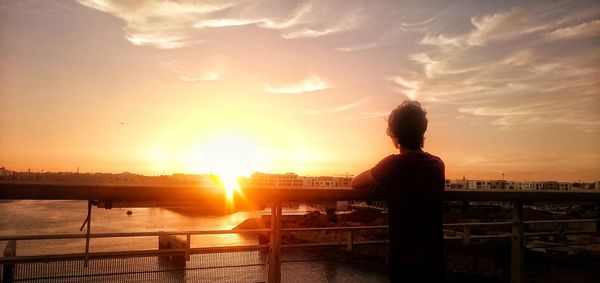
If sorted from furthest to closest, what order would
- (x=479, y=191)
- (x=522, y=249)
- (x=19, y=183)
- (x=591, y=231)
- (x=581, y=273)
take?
(x=581, y=273) → (x=591, y=231) → (x=522, y=249) → (x=479, y=191) → (x=19, y=183)

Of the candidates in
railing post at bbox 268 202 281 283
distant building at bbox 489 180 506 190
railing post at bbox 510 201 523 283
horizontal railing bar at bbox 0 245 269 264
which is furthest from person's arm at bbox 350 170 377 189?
railing post at bbox 510 201 523 283

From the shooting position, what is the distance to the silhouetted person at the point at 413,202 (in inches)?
67.0

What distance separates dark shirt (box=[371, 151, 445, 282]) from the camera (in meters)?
1.70

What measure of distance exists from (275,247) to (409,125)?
963 mm

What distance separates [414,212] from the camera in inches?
68.0

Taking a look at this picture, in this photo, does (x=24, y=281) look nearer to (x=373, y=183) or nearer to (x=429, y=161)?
(x=373, y=183)

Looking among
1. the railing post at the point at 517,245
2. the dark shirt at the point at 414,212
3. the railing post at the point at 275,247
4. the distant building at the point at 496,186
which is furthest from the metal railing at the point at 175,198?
the railing post at the point at 517,245

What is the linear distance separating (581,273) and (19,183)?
15.0 feet

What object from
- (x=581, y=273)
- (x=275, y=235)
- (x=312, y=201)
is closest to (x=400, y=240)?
(x=312, y=201)

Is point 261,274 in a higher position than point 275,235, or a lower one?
lower

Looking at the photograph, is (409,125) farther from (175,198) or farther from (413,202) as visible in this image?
(175,198)

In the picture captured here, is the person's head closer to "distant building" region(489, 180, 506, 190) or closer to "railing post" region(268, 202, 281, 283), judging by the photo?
"railing post" region(268, 202, 281, 283)

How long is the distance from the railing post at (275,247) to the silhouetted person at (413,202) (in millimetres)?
613

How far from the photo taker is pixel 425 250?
67.2 inches
